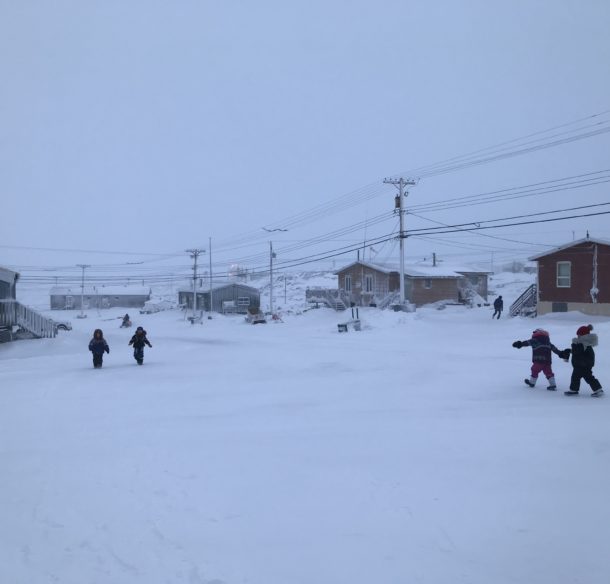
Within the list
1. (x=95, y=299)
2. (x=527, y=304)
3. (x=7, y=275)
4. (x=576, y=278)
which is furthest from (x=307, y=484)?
(x=95, y=299)

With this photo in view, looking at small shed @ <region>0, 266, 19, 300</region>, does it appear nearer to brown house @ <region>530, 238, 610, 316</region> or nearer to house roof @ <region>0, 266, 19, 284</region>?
house roof @ <region>0, 266, 19, 284</region>

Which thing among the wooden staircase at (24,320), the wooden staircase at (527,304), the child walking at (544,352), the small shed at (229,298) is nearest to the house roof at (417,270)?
the wooden staircase at (527,304)

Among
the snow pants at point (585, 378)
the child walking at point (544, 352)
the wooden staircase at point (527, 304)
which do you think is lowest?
the snow pants at point (585, 378)

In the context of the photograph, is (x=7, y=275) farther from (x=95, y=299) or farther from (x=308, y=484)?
(x=95, y=299)

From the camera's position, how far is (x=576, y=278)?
3012cm

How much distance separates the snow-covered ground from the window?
19.5m

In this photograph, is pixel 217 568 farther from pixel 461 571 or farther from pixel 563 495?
pixel 563 495

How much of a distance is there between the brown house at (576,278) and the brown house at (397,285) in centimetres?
1367

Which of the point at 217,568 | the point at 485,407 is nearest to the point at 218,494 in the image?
the point at 217,568

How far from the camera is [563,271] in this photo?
30984 mm

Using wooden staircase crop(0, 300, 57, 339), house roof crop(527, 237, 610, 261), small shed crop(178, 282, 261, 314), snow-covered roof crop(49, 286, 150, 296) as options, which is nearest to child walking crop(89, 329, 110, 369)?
wooden staircase crop(0, 300, 57, 339)

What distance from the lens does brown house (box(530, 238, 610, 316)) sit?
95.0ft

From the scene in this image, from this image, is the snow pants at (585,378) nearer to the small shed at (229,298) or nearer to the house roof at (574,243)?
the house roof at (574,243)

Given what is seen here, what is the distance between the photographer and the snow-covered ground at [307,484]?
427 centimetres
